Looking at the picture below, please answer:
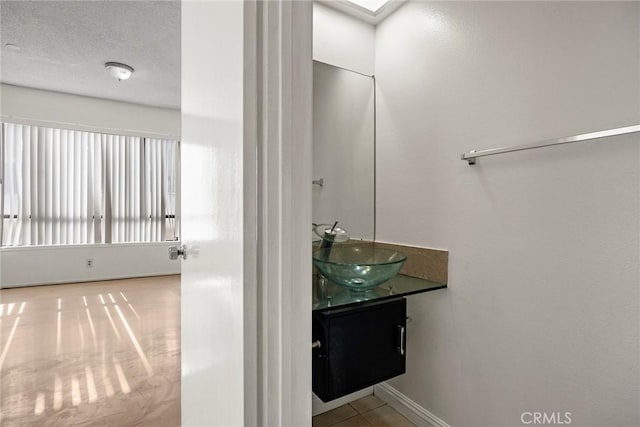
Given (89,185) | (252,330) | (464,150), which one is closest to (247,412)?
(252,330)

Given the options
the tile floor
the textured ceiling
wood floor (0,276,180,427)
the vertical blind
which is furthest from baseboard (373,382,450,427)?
the vertical blind

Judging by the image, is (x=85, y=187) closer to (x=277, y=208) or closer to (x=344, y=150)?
(x=344, y=150)

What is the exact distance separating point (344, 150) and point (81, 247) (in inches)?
173

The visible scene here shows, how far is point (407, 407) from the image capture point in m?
1.63

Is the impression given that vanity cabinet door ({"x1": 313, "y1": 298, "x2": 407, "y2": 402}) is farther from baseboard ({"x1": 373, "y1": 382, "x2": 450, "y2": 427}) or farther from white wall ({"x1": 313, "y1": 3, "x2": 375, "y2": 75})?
white wall ({"x1": 313, "y1": 3, "x2": 375, "y2": 75})

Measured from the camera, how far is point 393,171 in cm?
174

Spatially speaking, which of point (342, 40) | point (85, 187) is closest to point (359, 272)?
point (342, 40)

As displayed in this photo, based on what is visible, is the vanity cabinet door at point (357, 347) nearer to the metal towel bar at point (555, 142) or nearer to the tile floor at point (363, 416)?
the tile floor at point (363, 416)

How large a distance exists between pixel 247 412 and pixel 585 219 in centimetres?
115

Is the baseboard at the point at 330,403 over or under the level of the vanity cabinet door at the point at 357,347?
under

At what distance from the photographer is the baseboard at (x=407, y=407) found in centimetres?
152

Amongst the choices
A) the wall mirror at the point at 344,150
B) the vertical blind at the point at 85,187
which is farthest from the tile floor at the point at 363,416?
the vertical blind at the point at 85,187

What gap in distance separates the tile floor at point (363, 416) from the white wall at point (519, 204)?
5.7 inches

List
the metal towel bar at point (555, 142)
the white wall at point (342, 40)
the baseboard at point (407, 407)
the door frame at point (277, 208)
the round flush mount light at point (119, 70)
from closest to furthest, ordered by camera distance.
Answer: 1. the door frame at point (277, 208)
2. the metal towel bar at point (555, 142)
3. the baseboard at point (407, 407)
4. the white wall at point (342, 40)
5. the round flush mount light at point (119, 70)
